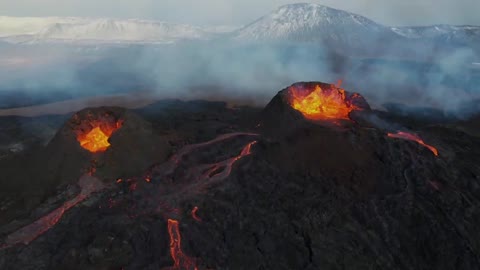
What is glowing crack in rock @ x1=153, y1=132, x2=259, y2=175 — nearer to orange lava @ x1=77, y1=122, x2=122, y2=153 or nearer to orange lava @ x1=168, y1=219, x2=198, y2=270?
orange lava @ x1=77, y1=122, x2=122, y2=153

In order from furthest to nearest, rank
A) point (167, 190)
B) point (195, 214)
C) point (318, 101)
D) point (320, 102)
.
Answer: point (320, 102)
point (318, 101)
point (167, 190)
point (195, 214)

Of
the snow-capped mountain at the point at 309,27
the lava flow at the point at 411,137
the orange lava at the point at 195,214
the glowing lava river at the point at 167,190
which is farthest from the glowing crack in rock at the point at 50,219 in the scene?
the snow-capped mountain at the point at 309,27

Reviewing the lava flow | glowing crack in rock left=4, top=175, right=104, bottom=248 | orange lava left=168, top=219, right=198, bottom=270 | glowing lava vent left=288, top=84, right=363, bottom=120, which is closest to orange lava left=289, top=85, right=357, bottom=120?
glowing lava vent left=288, top=84, right=363, bottom=120

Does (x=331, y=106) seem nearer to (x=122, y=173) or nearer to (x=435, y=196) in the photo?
(x=435, y=196)

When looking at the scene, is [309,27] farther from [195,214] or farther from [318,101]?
[195,214]

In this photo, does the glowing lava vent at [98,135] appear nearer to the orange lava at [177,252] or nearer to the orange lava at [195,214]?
the orange lava at [195,214]

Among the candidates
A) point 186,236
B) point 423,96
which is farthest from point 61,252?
point 423,96

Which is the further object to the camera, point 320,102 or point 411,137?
point 320,102

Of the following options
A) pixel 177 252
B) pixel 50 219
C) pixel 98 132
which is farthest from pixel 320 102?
pixel 50 219
